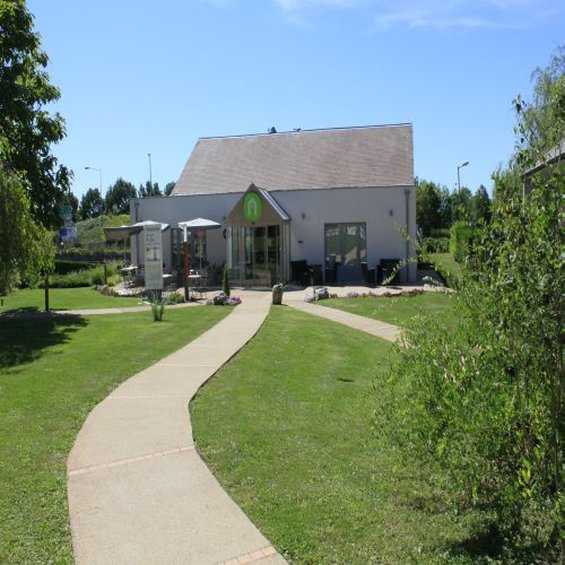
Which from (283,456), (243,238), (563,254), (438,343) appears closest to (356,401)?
(283,456)

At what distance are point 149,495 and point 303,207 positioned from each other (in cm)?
2414

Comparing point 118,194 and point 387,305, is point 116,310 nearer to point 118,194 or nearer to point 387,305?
point 387,305

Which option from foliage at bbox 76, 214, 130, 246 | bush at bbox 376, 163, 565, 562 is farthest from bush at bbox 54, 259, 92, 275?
bush at bbox 376, 163, 565, 562

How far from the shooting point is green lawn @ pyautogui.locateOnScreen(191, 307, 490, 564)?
168 inches

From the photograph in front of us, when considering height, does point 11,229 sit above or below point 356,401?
above

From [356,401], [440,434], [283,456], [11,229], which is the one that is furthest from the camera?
[11,229]

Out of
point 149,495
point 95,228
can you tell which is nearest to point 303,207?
point 149,495

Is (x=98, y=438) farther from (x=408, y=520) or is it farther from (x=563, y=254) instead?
(x=563, y=254)

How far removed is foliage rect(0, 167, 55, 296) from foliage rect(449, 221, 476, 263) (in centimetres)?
1179

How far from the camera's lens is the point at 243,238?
27.9 m

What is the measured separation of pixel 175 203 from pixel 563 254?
28287 millimetres

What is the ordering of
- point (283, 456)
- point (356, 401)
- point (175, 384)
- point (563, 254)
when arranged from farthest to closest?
1. point (175, 384)
2. point (356, 401)
3. point (283, 456)
4. point (563, 254)

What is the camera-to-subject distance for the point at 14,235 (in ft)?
46.4

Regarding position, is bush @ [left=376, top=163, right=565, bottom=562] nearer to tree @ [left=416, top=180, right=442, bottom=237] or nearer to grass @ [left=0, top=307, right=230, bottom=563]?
grass @ [left=0, top=307, right=230, bottom=563]
